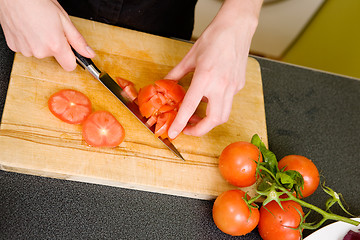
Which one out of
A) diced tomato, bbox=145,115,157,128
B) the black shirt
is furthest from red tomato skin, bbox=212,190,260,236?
the black shirt

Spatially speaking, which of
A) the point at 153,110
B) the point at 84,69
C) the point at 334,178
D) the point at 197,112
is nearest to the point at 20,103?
the point at 84,69

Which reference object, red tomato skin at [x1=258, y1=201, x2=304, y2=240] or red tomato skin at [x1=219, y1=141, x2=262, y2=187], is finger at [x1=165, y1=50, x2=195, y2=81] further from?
red tomato skin at [x1=258, y1=201, x2=304, y2=240]

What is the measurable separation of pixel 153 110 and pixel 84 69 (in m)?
0.27

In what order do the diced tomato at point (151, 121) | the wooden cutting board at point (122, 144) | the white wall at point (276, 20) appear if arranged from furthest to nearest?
the white wall at point (276, 20) < the diced tomato at point (151, 121) < the wooden cutting board at point (122, 144)

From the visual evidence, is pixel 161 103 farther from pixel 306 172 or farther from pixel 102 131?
pixel 306 172

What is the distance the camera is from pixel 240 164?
3.34 feet

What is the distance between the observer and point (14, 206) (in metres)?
0.96

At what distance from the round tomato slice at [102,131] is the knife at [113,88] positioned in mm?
71

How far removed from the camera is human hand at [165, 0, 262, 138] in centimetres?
103

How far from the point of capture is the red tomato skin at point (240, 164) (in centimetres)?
102

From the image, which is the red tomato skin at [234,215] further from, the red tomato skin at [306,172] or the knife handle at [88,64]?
the knife handle at [88,64]

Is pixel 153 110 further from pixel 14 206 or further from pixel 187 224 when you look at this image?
pixel 14 206

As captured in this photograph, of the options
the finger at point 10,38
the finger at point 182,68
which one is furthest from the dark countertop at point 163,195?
the finger at point 182,68

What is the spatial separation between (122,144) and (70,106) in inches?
7.3
